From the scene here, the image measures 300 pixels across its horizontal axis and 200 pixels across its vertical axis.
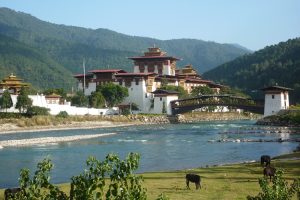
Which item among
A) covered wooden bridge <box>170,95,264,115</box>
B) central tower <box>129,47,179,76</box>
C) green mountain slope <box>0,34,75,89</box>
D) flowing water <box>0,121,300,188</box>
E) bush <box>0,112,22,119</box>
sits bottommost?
flowing water <box>0,121,300,188</box>

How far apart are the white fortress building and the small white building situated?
22.9 meters

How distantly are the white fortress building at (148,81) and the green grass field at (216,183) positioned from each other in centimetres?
7816

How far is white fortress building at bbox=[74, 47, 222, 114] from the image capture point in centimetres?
10256

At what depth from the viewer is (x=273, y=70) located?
13875 cm

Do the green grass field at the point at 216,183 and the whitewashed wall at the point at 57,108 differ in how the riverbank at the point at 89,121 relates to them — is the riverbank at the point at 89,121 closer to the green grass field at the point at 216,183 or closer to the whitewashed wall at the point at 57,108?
the whitewashed wall at the point at 57,108

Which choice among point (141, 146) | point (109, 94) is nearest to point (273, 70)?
point (109, 94)

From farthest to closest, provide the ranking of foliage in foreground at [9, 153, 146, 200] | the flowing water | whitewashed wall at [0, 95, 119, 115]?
whitewashed wall at [0, 95, 119, 115] → the flowing water → foliage in foreground at [9, 153, 146, 200]

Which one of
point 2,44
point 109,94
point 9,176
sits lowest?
point 9,176

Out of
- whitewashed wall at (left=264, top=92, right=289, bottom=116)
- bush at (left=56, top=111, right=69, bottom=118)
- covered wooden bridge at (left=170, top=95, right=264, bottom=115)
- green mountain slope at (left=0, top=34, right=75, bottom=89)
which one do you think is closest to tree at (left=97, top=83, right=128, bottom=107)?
covered wooden bridge at (left=170, top=95, right=264, bottom=115)

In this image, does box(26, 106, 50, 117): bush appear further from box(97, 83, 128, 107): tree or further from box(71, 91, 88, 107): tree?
box(97, 83, 128, 107): tree

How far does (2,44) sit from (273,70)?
105 m

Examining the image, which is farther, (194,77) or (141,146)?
(194,77)

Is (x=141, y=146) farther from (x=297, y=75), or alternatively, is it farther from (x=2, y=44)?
(x=2, y=44)

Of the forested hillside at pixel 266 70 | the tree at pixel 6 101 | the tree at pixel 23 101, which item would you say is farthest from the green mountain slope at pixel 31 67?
the tree at pixel 23 101
